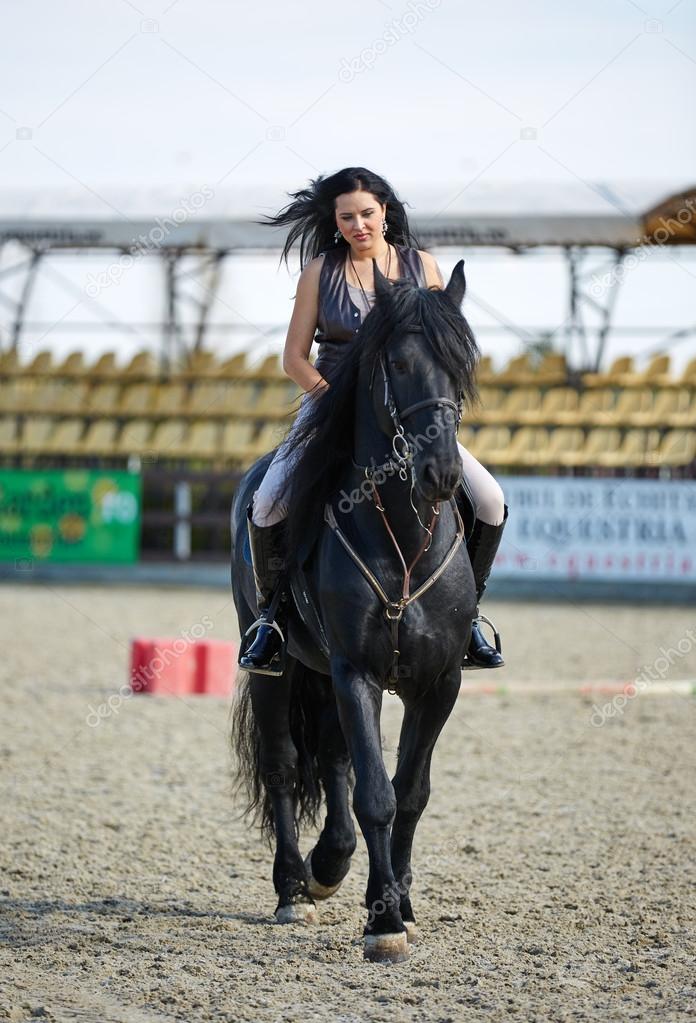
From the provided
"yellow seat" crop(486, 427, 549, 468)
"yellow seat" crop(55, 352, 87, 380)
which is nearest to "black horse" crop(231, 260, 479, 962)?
"yellow seat" crop(486, 427, 549, 468)

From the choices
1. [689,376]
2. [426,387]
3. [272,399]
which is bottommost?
[426,387]

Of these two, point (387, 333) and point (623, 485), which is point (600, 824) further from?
point (623, 485)

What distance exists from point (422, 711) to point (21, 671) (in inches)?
263

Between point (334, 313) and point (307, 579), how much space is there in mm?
915

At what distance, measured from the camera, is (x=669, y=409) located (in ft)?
61.5

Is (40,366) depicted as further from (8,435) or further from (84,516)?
(84,516)

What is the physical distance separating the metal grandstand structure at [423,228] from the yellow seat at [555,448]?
56.7 inches

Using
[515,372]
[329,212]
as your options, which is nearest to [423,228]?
[515,372]

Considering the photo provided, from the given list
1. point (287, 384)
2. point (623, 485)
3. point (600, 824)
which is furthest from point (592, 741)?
point (287, 384)

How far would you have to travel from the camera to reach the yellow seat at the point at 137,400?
19.5m

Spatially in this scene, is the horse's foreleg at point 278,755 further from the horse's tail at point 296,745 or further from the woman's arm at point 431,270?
the woman's arm at point 431,270

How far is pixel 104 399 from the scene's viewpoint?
19922 mm

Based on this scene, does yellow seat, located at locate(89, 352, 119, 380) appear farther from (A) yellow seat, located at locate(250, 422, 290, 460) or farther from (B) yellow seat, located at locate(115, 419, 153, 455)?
(A) yellow seat, located at locate(250, 422, 290, 460)

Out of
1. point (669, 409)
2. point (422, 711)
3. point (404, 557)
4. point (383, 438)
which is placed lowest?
point (422, 711)
